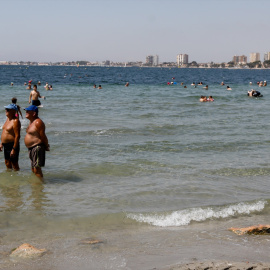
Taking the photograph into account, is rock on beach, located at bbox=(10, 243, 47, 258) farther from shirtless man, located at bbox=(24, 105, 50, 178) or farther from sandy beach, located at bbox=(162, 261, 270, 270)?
shirtless man, located at bbox=(24, 105, 50, 178)

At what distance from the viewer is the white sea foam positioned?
7.13 metres

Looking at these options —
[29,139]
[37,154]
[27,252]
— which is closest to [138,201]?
[37,154]

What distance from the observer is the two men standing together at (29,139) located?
8.70 meters

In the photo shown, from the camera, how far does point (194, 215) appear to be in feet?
24.2

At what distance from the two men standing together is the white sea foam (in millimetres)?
2579

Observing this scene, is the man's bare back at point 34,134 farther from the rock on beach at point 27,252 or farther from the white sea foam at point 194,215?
the rock on beach at point 27,252

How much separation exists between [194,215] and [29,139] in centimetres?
375

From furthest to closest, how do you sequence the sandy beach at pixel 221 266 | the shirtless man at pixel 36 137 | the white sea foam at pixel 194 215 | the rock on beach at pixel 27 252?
the shirtless man at pixel 36 137 < the white sea foam at pixel 194 215 < the rock on beach at pixel 27 252 < the sandy beach at pixel 221 266

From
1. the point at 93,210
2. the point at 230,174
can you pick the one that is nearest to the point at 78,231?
the point at 93,210

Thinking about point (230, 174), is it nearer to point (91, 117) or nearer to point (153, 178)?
point (153, 178)

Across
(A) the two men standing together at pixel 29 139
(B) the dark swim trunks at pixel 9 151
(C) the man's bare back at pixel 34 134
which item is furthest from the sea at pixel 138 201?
(C) the man's bare back at pixel 34 134

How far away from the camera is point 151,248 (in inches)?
233

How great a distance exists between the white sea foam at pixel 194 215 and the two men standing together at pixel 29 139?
2579mm

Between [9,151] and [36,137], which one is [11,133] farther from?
[36,137]
